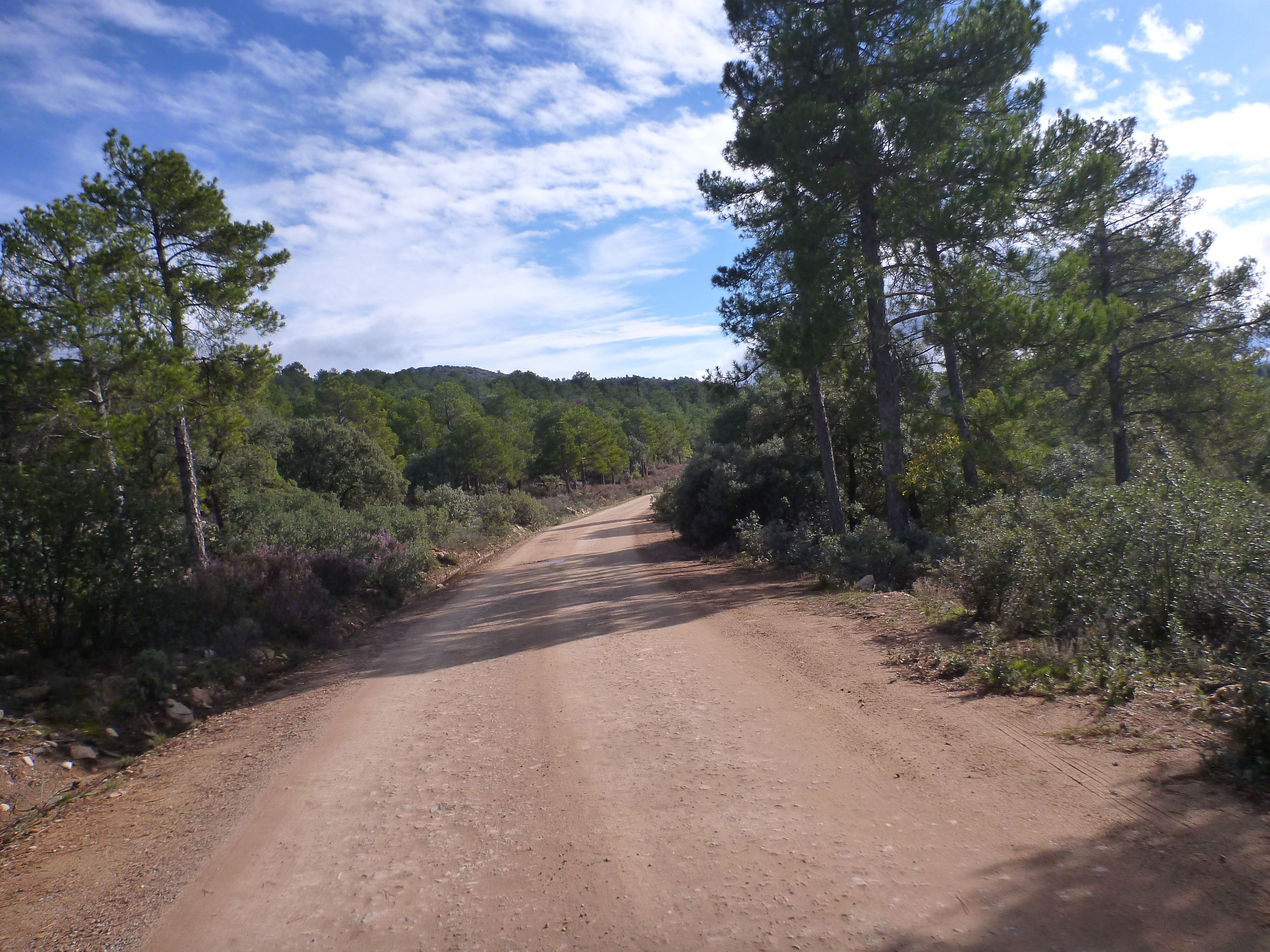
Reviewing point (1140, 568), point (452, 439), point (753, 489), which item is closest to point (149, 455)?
point (753, 489)

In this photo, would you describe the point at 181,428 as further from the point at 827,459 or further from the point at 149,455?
the point at 827,459

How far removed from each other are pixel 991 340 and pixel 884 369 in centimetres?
200

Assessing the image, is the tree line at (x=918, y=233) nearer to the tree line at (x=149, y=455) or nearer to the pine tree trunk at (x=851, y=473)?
the pine tree trunk at (x=851, y=473)

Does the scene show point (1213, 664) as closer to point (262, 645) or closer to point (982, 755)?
point (982, 755)

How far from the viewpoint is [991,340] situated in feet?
43.8

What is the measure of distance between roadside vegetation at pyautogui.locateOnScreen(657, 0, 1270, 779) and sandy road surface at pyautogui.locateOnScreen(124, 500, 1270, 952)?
5.82ft

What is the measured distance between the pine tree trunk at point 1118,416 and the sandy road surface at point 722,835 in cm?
1595

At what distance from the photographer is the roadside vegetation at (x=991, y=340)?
6668mm

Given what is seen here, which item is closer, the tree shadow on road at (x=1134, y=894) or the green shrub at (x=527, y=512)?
the tree shadow on road at (x=1134, y=894)

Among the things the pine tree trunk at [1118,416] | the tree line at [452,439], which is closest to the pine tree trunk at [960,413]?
the pine tree trunk at [1118,416]

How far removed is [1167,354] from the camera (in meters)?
19.3

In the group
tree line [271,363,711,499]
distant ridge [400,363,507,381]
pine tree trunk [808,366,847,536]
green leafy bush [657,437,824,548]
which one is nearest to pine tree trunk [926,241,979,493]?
pine tree trunk [808,366,847,536]

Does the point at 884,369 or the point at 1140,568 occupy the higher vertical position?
the point at 884,369

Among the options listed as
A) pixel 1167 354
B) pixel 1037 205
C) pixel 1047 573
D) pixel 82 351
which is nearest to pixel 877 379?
pixel 1037 205
